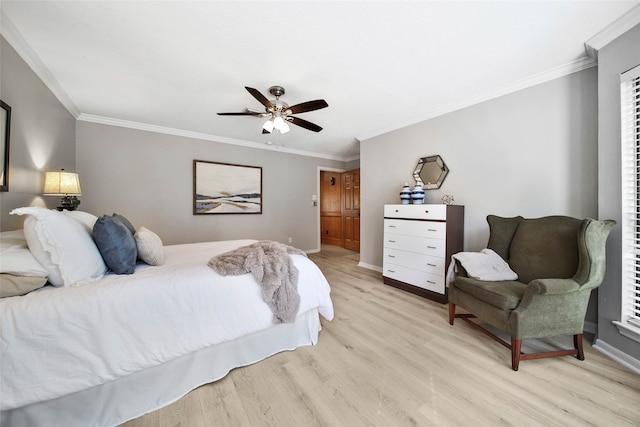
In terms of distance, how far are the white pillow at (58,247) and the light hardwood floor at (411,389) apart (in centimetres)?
85

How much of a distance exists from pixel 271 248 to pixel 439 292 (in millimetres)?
2023

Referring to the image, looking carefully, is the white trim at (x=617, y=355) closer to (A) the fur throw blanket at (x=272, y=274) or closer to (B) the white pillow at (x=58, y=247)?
(A) the fur throw blanket at (x=272, y=274)

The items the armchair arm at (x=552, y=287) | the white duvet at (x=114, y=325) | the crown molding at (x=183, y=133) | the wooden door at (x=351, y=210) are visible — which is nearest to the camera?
the white duvet at (x=114, y=325)

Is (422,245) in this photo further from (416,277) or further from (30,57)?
(30,57)

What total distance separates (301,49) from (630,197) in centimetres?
268

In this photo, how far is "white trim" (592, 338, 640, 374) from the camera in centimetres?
152

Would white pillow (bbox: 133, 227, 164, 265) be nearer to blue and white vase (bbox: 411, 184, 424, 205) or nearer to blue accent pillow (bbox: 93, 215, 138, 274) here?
blue accent pillow (bbox: 93, 215, 138, 274)

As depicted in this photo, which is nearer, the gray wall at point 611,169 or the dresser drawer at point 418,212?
the gray wall at point 611,169

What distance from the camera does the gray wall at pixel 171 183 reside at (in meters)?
3.29

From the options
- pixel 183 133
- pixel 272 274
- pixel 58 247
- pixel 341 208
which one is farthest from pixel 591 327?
pixel 183 133

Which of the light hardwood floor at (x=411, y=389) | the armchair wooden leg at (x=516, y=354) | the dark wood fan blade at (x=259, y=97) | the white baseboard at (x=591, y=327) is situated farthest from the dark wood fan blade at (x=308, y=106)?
the white baseboard at (x=591, y=327)

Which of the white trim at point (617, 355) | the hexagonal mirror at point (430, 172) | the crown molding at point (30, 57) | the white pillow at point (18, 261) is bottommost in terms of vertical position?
the white trim at point (617, 355)

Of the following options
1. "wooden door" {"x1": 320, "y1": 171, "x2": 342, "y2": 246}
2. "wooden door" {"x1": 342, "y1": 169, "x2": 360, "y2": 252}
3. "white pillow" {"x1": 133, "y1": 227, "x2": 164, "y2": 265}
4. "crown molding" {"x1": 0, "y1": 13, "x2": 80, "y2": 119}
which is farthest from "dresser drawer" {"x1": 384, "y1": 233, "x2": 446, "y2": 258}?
"crown molding" {"x1": 0, "y1": 13, "x2": 80, "y2": 119}

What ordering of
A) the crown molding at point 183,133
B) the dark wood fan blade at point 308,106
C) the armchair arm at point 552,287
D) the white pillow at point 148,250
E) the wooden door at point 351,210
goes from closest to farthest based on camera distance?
the armchair arm at point 552,287, the white pillow at point 148,250, the dark wood fan blade at point 308,106, the crown molding at point 183,133, the wooden door at point 351,210
